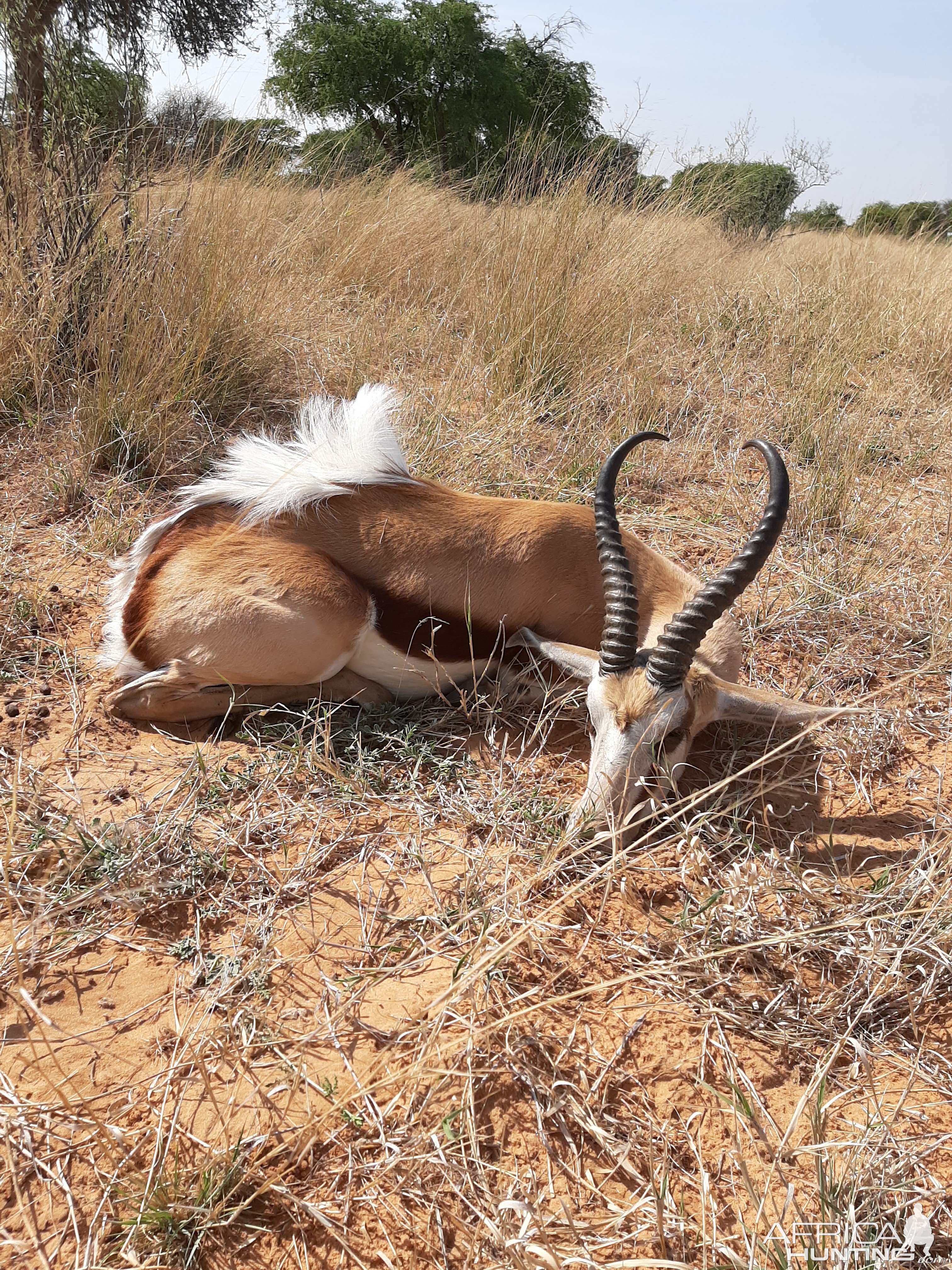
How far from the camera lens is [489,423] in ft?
18.8

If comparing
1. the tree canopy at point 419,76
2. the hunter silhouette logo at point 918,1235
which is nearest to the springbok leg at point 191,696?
the hunter silhouette logo at point 918,1235

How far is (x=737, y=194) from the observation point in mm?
8992

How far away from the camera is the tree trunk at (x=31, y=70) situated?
231 inches

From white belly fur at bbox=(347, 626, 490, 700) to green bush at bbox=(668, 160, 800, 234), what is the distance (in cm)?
624

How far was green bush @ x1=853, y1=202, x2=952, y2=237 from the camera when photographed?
1173 centimetres

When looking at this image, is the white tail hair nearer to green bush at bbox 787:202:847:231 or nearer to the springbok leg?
the springbok leg

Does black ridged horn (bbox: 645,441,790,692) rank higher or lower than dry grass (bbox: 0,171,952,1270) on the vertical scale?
higher

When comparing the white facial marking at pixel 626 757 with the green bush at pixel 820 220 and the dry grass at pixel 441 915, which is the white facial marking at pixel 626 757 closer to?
the dry grass at pixel 441 915

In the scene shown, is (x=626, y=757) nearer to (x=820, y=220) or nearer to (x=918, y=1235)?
(x=918, y=1235)

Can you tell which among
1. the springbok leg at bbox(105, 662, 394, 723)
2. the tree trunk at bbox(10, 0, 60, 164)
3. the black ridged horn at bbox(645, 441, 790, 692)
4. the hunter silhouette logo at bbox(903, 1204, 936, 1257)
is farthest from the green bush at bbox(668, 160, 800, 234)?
the hunter silhouette logo at bbox(903, 1204, 936, 1257)

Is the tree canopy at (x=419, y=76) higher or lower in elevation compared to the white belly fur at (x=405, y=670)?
higher

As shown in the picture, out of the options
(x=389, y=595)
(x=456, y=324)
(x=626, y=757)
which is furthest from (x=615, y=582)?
(x=456, y=324)

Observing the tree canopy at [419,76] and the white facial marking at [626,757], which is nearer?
the white facial marking at [626,757]

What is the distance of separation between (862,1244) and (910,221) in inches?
634
